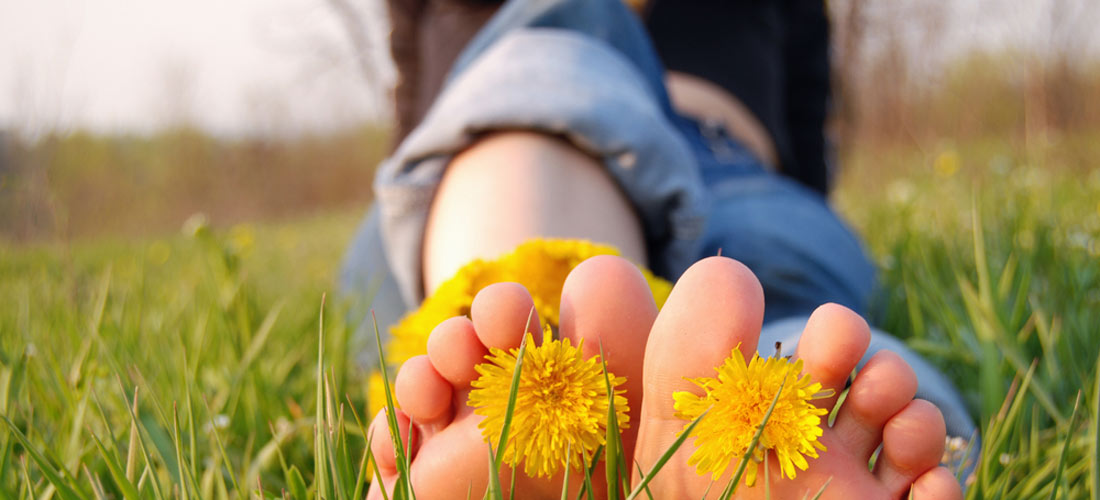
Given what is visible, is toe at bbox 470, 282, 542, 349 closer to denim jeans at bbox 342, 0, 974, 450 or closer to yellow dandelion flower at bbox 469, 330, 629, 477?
yellow dandelion flower at bbox 469, 330, 629, 477

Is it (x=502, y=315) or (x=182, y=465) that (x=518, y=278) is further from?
(x=182, y=465)

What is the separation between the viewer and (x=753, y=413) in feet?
1.34

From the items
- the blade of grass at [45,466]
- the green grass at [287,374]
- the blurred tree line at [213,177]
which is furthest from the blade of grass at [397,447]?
the blurred tree line at [213,177]

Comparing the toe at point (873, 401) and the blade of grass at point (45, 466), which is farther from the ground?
the blade of grass at point (45, 466)

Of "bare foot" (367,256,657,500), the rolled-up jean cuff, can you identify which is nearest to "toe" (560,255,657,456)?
"bare foot" (367,256,657,500)

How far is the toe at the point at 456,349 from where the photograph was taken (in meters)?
0.46

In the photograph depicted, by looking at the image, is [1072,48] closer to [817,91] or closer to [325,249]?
[817,91]

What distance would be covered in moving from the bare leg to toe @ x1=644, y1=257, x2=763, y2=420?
0.30 metres

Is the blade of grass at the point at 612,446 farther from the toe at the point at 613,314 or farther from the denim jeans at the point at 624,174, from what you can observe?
the denim jeans at the point at 624,174

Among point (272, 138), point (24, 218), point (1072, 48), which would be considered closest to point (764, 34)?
point (24, 218)

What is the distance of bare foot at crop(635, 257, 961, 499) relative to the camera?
0.43 meters

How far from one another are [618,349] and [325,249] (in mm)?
3410

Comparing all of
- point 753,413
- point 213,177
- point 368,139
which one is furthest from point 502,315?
point 368,139

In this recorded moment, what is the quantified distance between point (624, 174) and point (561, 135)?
9cm
